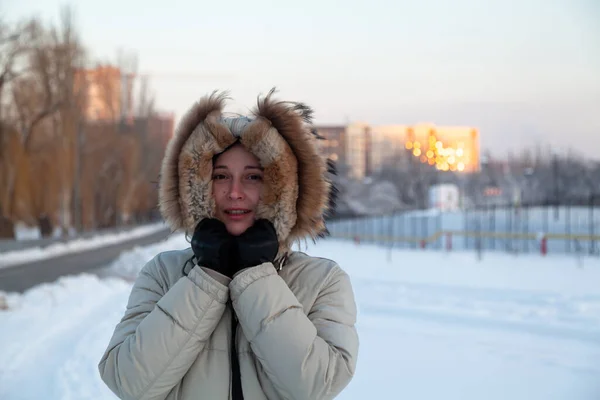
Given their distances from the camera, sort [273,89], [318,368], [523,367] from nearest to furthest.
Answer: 1. [318,368]
2. [273,89]
3. [523,367]

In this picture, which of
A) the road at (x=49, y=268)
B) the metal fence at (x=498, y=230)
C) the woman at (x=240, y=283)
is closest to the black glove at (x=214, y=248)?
the woman at (x=240, y=283)

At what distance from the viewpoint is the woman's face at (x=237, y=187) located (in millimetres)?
1938

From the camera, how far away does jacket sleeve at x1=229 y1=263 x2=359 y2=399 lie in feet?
5.60

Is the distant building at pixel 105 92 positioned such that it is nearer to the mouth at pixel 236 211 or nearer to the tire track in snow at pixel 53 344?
the tire track in snow at pixel 53 344

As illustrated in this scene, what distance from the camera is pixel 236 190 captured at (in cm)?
194

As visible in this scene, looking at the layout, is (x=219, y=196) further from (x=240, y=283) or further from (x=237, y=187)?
(x=240, y=283)

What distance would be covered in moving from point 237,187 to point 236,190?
15 mm

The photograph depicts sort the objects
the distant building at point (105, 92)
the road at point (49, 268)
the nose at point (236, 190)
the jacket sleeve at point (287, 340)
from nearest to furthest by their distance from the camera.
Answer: the jacket sleeve at point (287, 340)
the nose at point (236, 190)
the road at point (49, 268)
the distant building at point (105, 92)

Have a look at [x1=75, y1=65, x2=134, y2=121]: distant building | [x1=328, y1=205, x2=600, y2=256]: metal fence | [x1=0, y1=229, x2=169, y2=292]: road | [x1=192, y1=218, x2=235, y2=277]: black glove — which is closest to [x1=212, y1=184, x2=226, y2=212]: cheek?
[x1=192, y1=218, x2=235, y2=277]: black glove

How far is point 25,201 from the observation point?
102 ft

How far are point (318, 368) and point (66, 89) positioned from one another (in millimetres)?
30862

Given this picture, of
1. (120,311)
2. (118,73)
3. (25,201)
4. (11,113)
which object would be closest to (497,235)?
(120,311)

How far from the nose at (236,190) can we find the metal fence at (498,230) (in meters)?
17.6

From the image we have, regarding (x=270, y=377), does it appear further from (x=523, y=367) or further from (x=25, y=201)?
(x=25, y=201)
